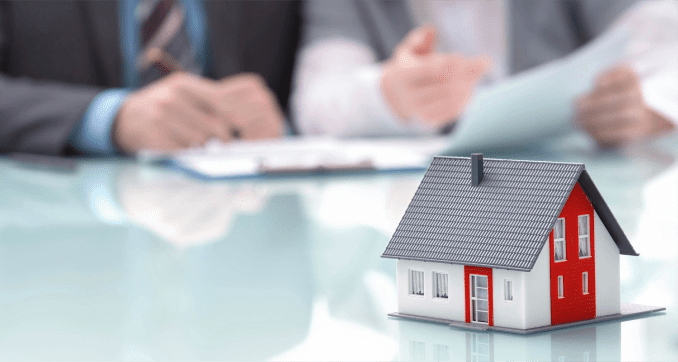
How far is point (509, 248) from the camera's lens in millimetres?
247

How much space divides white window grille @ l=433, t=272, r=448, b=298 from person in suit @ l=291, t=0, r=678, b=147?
492 mm

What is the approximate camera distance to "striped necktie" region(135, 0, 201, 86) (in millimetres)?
1234

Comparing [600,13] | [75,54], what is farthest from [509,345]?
[600,13]

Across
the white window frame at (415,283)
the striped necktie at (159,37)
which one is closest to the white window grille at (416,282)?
the white window frame at (415,283)

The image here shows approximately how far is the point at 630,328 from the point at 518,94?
47 cm

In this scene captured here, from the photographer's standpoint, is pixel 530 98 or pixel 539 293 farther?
pixel 530 98

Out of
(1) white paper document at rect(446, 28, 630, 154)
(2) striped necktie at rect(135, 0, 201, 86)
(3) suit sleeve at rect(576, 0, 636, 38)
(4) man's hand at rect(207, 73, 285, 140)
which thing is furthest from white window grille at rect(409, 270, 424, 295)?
(3) suit sleeve at rect(576, 0, 636, 38)

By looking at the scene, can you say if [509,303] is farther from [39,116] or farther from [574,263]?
[39,116]

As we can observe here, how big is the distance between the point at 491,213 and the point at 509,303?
1.2 inches

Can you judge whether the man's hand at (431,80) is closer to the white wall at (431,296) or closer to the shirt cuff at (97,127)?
the shirt cuff at (97,127)

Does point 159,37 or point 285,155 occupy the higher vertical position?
point 159,37

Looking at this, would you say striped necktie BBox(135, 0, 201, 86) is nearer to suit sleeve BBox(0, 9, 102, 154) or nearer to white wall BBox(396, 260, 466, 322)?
suit sleeve BBox(0, 9, 102, 154)

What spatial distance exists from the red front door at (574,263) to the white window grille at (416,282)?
43mm

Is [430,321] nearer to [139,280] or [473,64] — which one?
[139,280]
